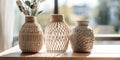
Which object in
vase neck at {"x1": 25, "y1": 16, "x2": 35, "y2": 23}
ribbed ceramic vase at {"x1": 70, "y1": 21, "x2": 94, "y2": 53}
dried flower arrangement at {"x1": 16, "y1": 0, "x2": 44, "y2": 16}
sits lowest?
ribbed ceramic vase at {"x1": 70, "y1": 21, "x2": 94, "y2": 53}

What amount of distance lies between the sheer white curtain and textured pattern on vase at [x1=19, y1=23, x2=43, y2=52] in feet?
1.84

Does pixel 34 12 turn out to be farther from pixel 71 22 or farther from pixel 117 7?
pixel 117 7

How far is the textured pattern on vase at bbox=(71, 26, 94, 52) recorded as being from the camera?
4.91 feet

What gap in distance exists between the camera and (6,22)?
2025 mm

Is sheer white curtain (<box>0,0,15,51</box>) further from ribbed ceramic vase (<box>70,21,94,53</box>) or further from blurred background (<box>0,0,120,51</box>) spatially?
ribbed ceramic vase (<box>70,21,94,53</box>)

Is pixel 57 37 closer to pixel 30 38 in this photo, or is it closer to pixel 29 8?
pixel 30 38

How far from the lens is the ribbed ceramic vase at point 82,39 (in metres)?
1.50

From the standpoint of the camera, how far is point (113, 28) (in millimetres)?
2514

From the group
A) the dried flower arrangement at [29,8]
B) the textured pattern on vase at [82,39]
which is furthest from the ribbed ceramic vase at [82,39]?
the dried flower arrangement at [29,8]

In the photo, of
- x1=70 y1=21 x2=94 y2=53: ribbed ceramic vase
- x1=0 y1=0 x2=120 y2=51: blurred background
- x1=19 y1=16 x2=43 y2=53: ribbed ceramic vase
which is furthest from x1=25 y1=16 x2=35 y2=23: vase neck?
x1=0 y1=0 x2=120 y2=51: blurred background

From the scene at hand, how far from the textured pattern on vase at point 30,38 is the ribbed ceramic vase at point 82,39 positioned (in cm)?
24

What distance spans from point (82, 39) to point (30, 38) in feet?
1.16

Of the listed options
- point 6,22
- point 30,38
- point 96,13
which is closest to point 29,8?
point 30,38

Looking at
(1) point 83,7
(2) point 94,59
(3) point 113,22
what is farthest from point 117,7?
(2) point 94,59
